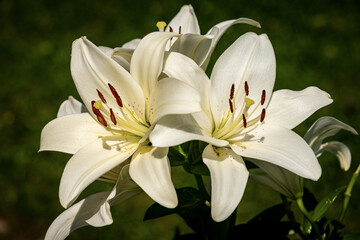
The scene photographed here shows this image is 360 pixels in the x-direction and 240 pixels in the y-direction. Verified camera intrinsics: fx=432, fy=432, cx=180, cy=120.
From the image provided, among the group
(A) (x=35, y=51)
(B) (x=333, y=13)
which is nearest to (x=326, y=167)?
(B) (x=333, y=13)

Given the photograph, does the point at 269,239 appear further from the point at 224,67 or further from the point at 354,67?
the point at 354,67

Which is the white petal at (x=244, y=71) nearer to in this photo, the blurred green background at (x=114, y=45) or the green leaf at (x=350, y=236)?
the green leaf at (x=350, y=236)

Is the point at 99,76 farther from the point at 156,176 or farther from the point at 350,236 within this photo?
the point at 350,236

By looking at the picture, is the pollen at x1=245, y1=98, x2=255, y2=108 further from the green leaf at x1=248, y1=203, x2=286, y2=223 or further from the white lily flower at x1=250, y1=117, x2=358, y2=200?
the green leaf at x1=248, y1=203, x2=286, y2=223

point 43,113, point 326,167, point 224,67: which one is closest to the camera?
point 224,67

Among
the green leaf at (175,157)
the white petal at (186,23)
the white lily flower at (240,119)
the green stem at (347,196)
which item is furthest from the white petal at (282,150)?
the white petal at (186,23)
